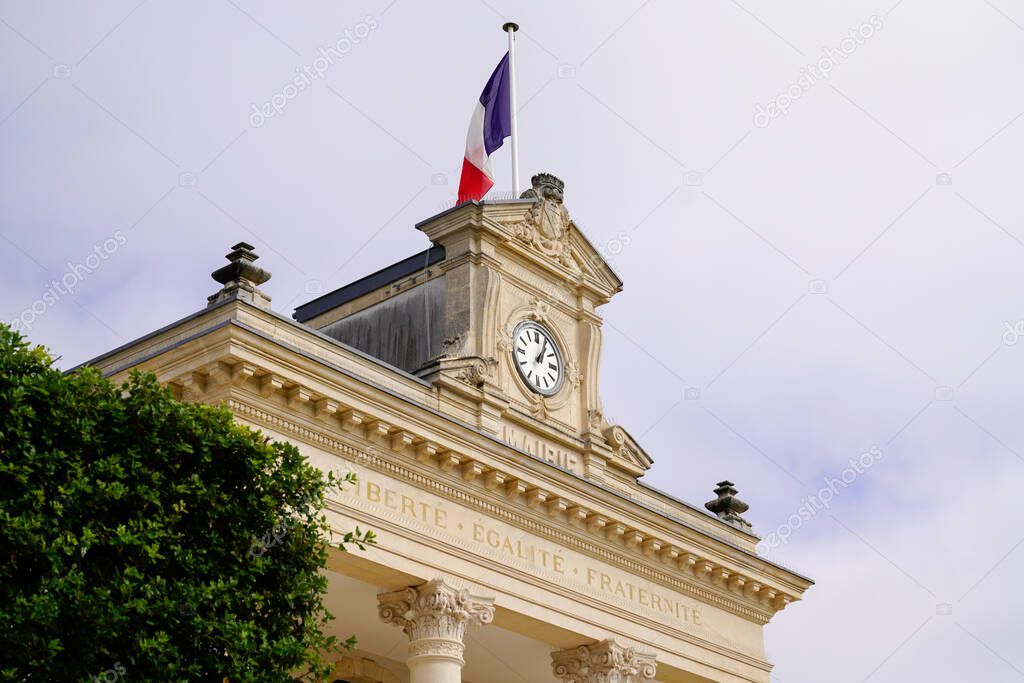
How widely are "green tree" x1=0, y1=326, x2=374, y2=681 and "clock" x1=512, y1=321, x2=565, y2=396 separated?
10.1 m

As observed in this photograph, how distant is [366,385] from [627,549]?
283 inches

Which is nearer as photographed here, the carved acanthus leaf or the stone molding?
the stone molding

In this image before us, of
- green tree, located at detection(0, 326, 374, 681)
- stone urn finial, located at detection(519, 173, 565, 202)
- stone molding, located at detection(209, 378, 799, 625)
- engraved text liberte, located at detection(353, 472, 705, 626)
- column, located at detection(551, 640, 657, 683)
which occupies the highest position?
stone urn finial, located at detection(519, 173, 565, 202)

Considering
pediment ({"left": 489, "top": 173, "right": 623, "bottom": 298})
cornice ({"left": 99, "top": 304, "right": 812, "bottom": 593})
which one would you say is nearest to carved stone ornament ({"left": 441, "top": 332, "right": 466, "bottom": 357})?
cornice ({"left": 99, "top": 304, "right": 812, "bottom": 593})

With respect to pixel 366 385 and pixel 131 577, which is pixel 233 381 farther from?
pixel 131 577

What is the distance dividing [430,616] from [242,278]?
6.32m

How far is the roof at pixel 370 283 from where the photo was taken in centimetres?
3156

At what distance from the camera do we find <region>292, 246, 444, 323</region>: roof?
3156cm

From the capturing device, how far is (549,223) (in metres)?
32.6

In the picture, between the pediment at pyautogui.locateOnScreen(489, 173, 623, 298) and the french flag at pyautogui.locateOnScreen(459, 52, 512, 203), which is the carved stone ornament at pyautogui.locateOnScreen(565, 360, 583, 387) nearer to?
the pediment at pyautogui.locateOnScreen(489, 173, 623, 298)

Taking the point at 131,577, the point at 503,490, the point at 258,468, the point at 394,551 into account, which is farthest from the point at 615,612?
the point at 131,577

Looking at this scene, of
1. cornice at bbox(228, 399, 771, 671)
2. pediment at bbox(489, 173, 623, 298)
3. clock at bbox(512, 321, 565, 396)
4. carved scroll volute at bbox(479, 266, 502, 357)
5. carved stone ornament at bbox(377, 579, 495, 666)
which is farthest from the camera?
pediment at bbox(489, 173, 623, 298)

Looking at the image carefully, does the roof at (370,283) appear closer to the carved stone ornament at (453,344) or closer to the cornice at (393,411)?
the carved stone ornament at (453,344)

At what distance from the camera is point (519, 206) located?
32.0 meters
